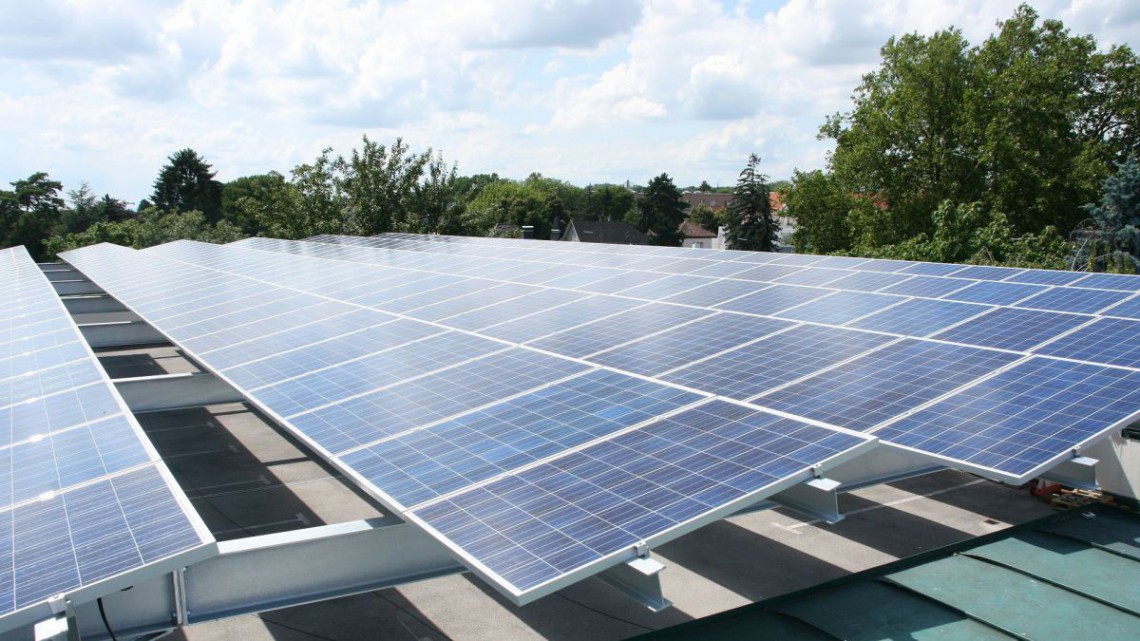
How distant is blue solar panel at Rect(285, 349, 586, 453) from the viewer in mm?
11664

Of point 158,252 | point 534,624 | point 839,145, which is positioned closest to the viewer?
point 534,624

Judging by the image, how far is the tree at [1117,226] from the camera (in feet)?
137

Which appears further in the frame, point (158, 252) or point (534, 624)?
point (158, 252)

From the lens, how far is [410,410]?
40.5ft

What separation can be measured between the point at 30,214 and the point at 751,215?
289 ft

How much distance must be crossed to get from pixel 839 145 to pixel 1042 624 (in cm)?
5990

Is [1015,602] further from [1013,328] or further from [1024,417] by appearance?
[1013,328]

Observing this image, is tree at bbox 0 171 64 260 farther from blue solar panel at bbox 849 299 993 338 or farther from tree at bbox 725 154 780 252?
blue solar panel at bbox 849 299 993 338

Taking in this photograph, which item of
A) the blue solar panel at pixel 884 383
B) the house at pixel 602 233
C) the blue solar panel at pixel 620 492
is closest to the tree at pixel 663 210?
the house at pixel 602 233

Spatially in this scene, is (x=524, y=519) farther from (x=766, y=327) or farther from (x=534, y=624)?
(x=766, y=327)

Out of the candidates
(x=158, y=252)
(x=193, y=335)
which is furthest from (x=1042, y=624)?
(x=158, y=252)

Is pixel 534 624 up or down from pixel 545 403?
down

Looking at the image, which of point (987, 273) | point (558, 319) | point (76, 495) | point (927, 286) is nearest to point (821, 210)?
point (987, 273)

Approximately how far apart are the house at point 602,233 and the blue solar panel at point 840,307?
3750 inches
